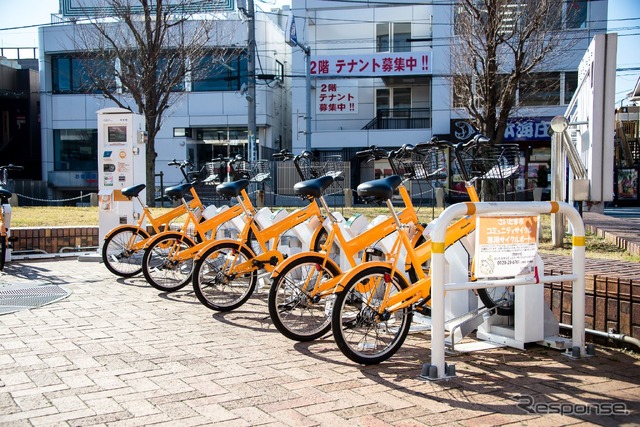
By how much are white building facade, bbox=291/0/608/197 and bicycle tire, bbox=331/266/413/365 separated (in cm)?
2293

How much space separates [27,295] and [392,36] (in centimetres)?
2608

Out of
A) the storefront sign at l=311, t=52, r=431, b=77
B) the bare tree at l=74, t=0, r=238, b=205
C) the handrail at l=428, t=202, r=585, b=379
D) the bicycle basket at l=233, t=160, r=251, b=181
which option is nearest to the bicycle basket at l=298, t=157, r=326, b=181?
the bicycle basket at l=233, t=160, r=251, b=181

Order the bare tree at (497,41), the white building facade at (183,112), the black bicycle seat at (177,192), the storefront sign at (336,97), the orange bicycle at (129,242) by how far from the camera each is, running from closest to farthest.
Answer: the black bicycle seat at (177,192) → the orange bicycle at (129,242) → the bare tree at (497,41) → the storefront sign at (336,97) → the white building facade at (183,112)

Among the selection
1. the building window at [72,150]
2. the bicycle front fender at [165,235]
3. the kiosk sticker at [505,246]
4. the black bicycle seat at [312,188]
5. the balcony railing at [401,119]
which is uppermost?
the balcony railing at [401,119]

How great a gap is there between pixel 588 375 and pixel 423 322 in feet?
5.05

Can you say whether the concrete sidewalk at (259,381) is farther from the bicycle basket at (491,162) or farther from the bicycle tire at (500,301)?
the bicycle basket at (491,162)

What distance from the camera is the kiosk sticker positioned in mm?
4367

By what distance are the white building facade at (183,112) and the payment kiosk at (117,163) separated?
18.7m

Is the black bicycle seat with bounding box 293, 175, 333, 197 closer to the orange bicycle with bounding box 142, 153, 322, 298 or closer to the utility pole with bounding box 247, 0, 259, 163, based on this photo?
the orange bicycle with bounding box 142, 153, 322, 298

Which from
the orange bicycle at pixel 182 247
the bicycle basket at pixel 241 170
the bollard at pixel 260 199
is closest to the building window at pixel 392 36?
the bollard at pixel 260 199

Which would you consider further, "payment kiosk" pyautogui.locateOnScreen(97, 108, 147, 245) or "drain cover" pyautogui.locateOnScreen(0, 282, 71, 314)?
"payment kiosk" pyautogui.locateOnScreen(97, 108, 147, 245)

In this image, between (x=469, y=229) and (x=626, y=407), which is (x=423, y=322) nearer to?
(x=469, y=229)

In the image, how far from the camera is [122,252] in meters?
8.18

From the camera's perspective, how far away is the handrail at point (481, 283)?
13.3 feet
